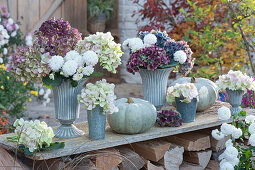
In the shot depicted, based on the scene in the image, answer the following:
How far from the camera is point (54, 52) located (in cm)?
192

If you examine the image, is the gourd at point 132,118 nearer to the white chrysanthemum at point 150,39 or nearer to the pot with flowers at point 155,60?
the pot with flowers at point 155,60

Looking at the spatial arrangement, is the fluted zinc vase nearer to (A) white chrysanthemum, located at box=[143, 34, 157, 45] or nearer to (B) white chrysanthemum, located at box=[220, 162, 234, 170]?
(A) white chrysanthemum, located at box=[143, 34, 157, 45]

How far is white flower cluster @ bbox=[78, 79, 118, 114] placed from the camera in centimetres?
185

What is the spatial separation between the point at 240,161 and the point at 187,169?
1.31 feet

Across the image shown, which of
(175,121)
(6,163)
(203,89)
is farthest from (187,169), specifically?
(6,163)

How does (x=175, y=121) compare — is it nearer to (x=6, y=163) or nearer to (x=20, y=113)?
(x=6, y=163)

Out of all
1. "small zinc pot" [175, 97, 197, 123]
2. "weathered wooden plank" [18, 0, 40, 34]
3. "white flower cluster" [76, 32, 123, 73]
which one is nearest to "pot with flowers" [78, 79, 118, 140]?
"white flower cluster" [76, 32, 123, 73]

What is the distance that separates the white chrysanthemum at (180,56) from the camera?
2.29m

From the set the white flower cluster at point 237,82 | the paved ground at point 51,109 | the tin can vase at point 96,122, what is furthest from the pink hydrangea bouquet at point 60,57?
the paved ground at point 51,109

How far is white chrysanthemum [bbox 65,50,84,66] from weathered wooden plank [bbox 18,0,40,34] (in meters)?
3.95

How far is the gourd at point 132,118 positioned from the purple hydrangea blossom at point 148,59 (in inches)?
9.3

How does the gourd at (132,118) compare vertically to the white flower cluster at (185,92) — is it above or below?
below

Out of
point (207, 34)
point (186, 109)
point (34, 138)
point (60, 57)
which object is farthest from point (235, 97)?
point (207, 34)

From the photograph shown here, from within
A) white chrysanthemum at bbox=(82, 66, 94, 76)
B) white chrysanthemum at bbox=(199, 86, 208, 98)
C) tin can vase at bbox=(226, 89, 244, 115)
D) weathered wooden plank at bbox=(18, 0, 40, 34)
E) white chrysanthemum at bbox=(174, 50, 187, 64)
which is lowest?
tin can vase at bbox=(226, 89, 244, 115)
